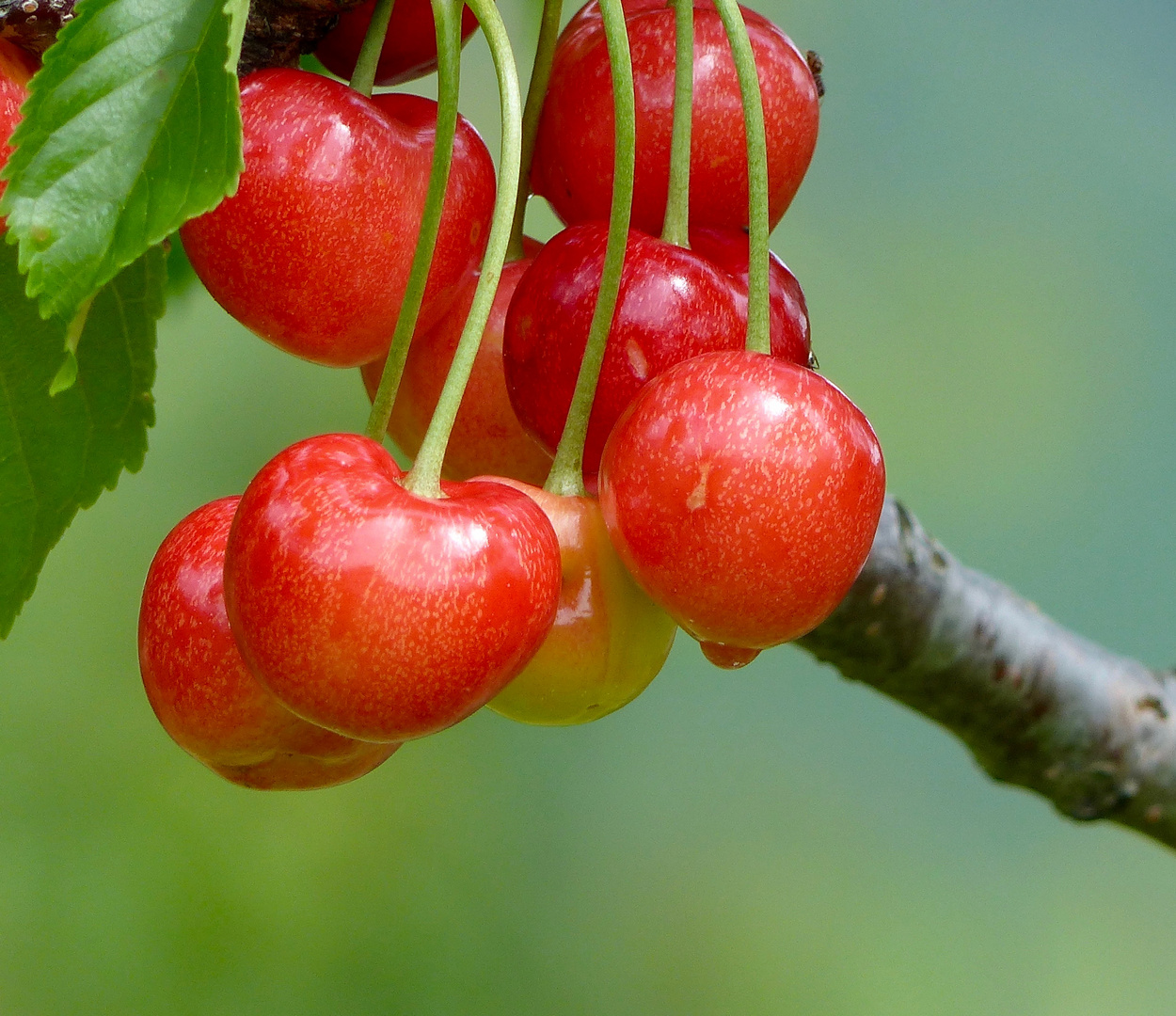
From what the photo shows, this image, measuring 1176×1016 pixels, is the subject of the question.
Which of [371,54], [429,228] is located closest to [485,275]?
[429,228]

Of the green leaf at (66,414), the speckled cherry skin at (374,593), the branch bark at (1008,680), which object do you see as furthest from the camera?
the branch bark at (1008,680)

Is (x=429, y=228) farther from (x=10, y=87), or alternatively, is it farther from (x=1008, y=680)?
(x=1008, y=680)

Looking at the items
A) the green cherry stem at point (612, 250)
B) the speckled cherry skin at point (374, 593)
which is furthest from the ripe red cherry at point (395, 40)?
the speckled cherry skin at point (374, 593)

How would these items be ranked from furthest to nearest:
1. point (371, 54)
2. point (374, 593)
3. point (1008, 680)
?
1. point (1008, 680)
2. point (371, 54)
3. point (374, 593)

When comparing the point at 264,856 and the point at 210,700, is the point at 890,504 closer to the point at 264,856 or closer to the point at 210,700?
the point at 210,700

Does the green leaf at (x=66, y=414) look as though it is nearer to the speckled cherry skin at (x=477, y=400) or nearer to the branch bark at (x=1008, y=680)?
the speckled cherry skin at (x=477, y=400)

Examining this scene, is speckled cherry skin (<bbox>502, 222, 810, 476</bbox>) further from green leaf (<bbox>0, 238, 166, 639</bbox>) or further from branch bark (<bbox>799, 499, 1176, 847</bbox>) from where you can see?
branch bark (<bbox>799, 499, 1176, 847</bbox>)

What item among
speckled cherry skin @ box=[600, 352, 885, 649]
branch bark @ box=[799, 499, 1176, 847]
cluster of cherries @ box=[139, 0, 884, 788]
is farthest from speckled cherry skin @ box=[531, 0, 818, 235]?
branch bark @ box=[799, 499, 1176, 847]
